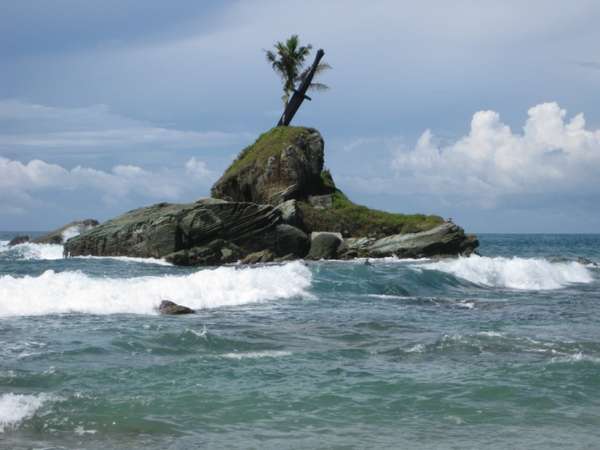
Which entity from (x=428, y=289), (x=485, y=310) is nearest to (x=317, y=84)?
(x=428, y=289)

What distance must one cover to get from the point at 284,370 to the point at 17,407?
422 centimetres

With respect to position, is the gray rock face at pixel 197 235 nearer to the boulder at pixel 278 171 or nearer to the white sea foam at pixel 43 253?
the white sea foam at pixel 43 253

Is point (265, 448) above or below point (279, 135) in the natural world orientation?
below

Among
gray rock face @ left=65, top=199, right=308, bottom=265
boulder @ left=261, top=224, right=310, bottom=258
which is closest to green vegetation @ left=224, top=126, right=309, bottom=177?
boulder @ left=261, top=224, right=310, bottom=258

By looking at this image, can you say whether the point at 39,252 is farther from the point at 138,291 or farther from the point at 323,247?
the point at 138,291

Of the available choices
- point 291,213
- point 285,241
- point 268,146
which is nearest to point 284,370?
point 285,241

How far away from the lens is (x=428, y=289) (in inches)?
1115

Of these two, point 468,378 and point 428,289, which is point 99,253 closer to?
point 428,289

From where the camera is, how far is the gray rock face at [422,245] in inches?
1734

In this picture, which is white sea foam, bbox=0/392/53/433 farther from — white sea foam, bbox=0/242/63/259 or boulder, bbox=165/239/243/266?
white sea foam, bbox=0/242/63/259

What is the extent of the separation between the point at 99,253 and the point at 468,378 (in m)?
33.3

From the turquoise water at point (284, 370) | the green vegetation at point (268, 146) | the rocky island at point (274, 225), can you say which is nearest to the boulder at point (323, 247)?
the rocky island at point (274, 225)

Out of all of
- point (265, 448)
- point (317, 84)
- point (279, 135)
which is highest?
point (317, 84)

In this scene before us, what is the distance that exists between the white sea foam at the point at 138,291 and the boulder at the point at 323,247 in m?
15.6
